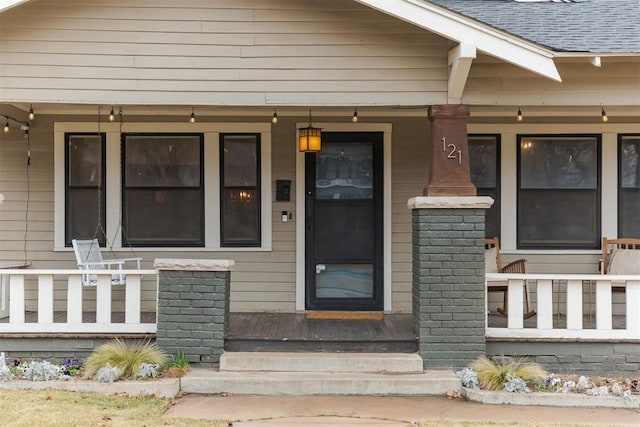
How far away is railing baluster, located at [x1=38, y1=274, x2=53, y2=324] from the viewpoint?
4898 millimetres

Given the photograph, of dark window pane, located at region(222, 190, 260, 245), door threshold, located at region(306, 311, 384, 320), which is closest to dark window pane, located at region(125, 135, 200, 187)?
dark window pane, located at region(222, 190, 260, 245)

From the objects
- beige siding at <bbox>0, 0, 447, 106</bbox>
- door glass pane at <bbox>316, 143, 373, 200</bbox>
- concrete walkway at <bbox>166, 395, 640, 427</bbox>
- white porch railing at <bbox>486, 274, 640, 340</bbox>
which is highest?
beige siding at <bbox>0, 0, 447, 106</bbox>

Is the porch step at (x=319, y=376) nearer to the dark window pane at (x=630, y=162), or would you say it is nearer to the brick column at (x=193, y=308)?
the brick column at (x=193, y=308)

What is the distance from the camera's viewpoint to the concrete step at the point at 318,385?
4520 mm

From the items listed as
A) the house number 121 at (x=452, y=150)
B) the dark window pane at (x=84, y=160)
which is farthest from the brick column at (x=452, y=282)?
the dark window pane at (x=84, y=160)

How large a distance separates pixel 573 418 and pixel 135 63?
451 cm

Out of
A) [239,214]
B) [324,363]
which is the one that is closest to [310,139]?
[239,214]

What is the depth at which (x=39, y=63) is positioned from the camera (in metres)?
4.72

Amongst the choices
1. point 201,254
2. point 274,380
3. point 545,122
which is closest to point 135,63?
point 201,254

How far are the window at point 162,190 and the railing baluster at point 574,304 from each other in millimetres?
3832

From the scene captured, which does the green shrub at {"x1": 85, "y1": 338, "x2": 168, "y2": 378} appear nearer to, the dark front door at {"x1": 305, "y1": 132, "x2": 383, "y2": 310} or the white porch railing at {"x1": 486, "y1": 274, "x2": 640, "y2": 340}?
the dark front door at {"x1": 305, "y1": 132, "x2": 383, "y2": 310}

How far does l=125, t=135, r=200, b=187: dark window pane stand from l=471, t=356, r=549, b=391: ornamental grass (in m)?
3.64

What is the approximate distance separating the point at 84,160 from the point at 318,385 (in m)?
3.74

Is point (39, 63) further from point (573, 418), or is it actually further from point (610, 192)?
point (610, 192)
